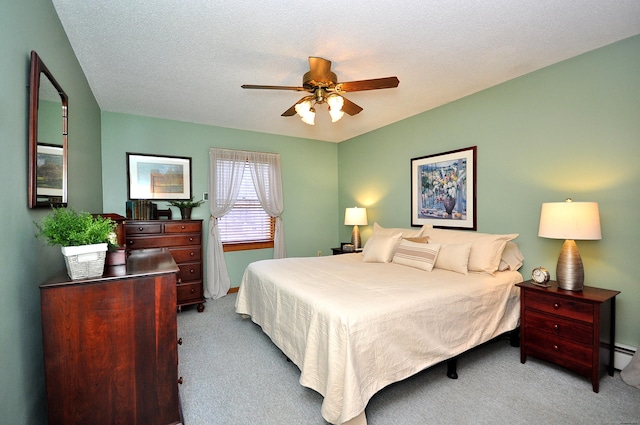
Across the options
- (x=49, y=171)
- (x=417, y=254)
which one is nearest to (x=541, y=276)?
(x=417, y=254)

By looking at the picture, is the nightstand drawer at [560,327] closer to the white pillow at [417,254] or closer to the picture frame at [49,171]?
the white pillow at [417,254]

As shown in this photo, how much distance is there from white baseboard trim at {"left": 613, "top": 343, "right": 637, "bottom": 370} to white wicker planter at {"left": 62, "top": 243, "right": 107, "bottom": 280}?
3674mm

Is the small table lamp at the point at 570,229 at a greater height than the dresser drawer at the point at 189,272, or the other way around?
the small table lamp at the point at 570,229

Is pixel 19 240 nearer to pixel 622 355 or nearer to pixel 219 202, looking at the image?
pixel 219 202

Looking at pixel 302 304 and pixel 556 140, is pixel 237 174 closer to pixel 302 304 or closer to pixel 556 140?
pixel 302 304

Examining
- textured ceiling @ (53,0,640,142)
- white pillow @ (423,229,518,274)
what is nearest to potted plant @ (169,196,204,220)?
textured ceiling @ (53,0,640,142)

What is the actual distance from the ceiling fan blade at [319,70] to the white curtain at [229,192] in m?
2.52

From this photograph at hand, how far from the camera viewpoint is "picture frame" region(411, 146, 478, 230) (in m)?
3.30

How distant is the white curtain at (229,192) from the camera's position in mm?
4285

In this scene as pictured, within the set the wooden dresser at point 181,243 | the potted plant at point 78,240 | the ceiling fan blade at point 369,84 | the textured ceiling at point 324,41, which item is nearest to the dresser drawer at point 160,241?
the wooden dresser at point 181,243

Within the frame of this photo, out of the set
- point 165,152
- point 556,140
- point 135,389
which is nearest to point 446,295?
point 556,140

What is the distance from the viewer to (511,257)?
2844 mm

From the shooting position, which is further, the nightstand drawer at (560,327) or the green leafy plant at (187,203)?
the green leafy plant at (187,203)

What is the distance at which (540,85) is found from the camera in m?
2.70
